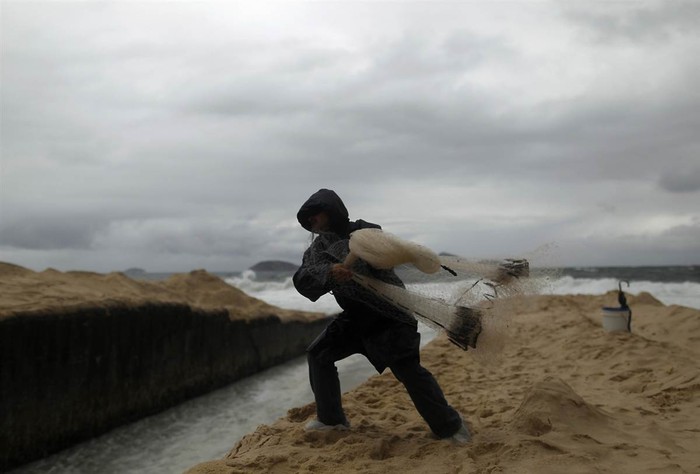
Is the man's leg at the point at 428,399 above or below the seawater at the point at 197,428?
above

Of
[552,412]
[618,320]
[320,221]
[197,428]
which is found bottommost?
[197,428]

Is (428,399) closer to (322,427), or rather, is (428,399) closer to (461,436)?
(461,436)

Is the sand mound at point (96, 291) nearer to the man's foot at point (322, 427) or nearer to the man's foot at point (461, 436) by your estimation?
the man's foot at point (322, 427)

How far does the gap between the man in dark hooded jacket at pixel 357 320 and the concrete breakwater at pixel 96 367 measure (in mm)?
3821

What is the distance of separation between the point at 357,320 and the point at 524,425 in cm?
139

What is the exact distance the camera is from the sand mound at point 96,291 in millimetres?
6922

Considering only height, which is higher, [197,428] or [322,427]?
[322,427]

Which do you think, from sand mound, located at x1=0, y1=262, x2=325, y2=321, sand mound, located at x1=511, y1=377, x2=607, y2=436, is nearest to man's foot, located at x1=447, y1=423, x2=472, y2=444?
sand mound, located at x1=511, y1=377, x2=607, y2=436

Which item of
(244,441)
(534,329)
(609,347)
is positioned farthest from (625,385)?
(534,329)

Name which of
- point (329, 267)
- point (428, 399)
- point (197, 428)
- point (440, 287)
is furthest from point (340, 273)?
point (197, 428)

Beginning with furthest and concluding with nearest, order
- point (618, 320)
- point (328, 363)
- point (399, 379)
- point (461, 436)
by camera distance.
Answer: point (618, 320) → point (328, 363) → point (399, 379) → point (461, 436)

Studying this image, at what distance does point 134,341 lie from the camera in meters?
8.13

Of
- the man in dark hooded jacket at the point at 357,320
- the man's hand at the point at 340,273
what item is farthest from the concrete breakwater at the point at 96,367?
the man's hand at the point at 340,273

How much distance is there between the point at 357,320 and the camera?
4.16 m
